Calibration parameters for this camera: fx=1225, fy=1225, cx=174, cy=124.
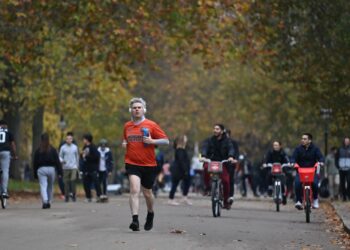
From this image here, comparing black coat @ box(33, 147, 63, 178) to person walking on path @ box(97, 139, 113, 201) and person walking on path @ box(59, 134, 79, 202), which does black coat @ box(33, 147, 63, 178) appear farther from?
person walking on path @ box(97, 139, 113, 201)

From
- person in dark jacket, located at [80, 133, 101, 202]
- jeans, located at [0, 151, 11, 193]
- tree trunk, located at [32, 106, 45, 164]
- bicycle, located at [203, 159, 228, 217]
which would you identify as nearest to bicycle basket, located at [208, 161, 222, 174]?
bicycle, located at [203, 159, 228, 217]

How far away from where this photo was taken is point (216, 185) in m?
23.6

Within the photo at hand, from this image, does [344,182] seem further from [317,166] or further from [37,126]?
[37,126]

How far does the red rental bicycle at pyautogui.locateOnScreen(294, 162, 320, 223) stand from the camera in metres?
23.1

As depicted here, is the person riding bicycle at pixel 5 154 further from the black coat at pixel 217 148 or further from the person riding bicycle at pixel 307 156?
the person riding bicycle at pixel 307 156

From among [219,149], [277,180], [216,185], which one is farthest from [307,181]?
[277,180]

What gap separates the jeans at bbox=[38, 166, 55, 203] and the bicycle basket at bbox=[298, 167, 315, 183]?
5828 millimetres

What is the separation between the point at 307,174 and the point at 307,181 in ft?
0.44

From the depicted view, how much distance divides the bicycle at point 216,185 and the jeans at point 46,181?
13.5 feet

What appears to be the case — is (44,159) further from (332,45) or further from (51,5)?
(332,45)

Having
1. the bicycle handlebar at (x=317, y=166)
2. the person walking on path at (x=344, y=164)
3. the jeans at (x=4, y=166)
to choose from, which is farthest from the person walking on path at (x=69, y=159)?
the bicycle handlebar at (x=317, y=166)

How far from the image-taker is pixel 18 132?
43.5 meters

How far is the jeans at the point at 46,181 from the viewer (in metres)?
26.0

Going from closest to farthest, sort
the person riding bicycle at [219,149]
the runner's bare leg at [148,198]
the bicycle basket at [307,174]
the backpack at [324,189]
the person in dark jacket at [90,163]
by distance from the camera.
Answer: the runner's bare leg at [148,198]
the bicycle basket at [307,174]
the person riding bicycle at [219,149]
the person in dark jacket at [90,163]
the backpack at [324,189]
